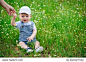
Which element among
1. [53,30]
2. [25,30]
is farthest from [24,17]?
[53,30]

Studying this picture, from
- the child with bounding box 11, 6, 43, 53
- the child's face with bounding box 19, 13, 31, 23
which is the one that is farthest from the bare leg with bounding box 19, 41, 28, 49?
the child's face with bounding box 19, 13, 31, 23

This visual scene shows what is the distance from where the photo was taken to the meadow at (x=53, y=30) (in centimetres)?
333

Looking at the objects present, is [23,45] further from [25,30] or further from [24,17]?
[24,17]

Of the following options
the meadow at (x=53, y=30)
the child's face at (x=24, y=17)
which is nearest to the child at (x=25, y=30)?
the child's face at (x=24, y=17)

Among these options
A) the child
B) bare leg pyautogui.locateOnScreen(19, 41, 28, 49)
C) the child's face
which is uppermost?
the child's face

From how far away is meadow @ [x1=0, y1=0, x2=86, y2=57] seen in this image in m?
3.33

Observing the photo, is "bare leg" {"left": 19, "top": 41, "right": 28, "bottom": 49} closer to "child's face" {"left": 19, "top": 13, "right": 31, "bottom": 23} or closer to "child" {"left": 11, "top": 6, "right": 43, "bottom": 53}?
"child" {"left": 11, "top": 6, "right": 43, "bottom": 53}

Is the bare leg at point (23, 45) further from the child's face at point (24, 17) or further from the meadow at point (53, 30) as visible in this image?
the child's face at point (24, 17)

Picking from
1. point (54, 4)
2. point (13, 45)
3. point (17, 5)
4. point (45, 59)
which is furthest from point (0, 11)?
point (45, 59)

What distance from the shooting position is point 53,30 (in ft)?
12.8

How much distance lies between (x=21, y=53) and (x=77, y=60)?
1276mm

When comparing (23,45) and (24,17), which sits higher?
(24,17)

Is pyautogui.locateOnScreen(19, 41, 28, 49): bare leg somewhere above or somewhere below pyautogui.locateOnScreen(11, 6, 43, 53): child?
below

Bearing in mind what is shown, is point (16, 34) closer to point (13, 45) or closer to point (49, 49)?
point (13, 45)
